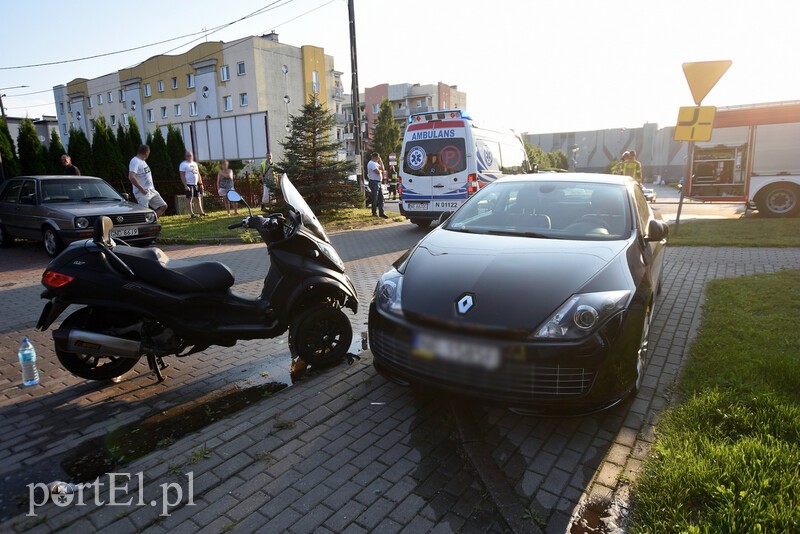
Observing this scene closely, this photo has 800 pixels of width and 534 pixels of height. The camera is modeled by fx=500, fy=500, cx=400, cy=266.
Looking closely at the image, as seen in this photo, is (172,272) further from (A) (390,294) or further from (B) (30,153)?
(B) (30,153)

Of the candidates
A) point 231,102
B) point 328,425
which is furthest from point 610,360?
point 231,102

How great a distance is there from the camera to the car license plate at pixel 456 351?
2.94 meters

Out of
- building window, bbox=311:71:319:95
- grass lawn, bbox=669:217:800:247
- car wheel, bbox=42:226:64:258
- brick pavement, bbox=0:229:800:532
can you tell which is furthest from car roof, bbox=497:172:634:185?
building window, bbox=311:71:319:95

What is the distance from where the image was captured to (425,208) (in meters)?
12.5

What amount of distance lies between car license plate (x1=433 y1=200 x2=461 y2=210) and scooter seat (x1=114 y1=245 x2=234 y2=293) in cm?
855

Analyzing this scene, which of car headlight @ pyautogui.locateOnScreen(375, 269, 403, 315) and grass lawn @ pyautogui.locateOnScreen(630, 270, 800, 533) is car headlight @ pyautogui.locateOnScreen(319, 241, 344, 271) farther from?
grass lawn @ pyautogui.locateOnScreen(630, 270, 800, 533)

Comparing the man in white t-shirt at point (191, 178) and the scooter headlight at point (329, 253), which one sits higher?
the man in white t-shirt at point (191, 178)

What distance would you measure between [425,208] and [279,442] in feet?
32.1

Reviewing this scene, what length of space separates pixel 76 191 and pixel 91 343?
8422 millimetres

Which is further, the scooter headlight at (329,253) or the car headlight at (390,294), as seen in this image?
the scooter headlight at (329,253)

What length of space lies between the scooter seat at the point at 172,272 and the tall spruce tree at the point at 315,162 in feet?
35.6

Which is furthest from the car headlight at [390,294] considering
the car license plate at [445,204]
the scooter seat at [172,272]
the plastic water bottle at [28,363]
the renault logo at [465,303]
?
the car license plate at [445,204]

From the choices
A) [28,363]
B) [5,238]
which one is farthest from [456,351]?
[5,238]

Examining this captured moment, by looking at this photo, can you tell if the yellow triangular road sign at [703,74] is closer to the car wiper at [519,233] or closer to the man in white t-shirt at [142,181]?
the car wiper at [519,233]
